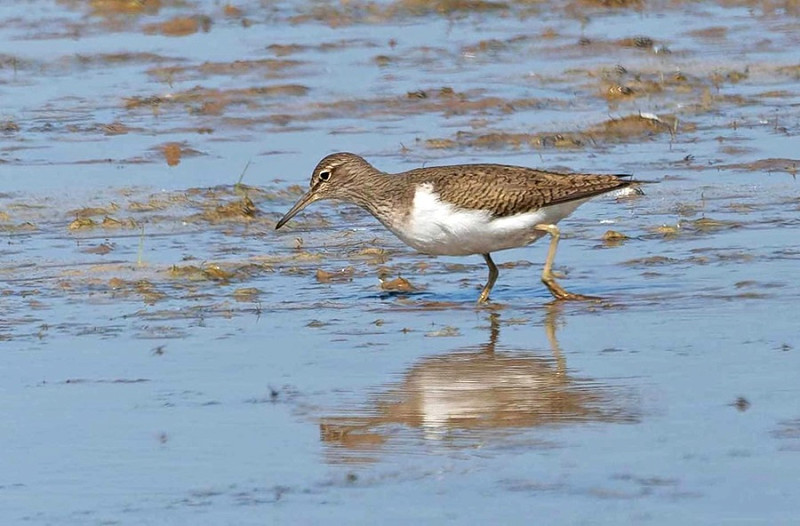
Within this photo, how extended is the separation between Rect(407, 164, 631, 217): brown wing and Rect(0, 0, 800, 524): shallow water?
522mm

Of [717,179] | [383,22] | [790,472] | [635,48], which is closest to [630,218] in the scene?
[717,179]

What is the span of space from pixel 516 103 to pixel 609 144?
2.00 m

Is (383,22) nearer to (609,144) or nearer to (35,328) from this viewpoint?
(609,144)

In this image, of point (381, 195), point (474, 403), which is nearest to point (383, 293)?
point (381, 195)

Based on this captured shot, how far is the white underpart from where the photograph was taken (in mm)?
9664

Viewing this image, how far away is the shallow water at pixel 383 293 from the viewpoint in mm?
6590

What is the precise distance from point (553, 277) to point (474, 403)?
2.40m

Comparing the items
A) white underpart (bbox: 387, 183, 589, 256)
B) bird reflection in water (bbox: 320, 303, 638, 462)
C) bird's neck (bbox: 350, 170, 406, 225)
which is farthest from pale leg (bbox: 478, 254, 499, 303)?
bird reflection in water (bbox: 320, 303, 638, 462)

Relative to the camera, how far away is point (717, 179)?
1265cm

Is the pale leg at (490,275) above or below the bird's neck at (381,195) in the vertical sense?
below

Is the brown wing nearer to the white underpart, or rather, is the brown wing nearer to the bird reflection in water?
the white underpart

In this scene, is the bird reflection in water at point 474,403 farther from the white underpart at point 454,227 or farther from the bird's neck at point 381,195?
the bird's neck at point 381,195

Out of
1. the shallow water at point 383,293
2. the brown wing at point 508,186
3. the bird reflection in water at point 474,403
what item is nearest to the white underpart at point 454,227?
the brown wing at point 508,186

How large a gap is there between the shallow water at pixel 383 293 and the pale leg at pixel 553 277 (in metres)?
0.17
